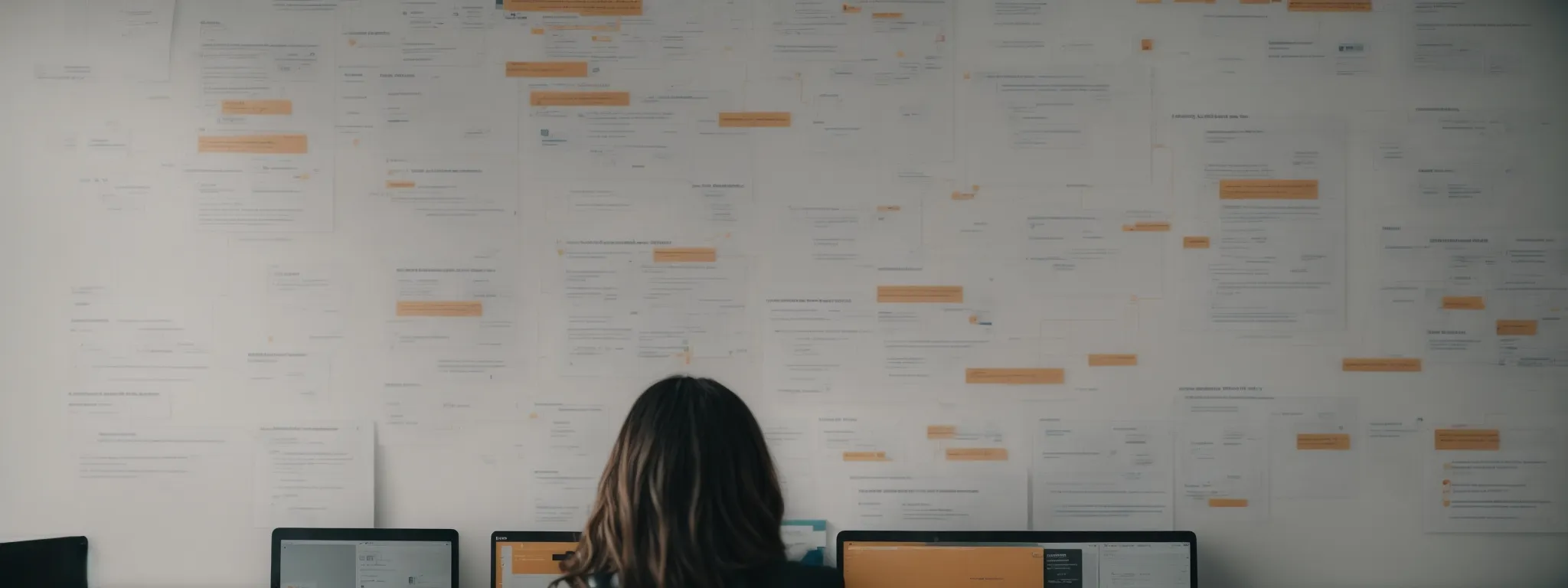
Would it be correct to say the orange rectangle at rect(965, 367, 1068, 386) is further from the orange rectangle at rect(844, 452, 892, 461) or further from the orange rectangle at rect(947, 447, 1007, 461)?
the orange rectangle at rect(844, 452, 892, 461)

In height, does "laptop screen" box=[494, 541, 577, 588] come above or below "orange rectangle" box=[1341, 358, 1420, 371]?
below

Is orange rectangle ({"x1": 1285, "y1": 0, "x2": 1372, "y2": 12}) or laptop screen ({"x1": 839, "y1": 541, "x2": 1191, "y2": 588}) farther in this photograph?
orange rectangle ({"x1": 1285, "y1": 0, "x2": 1372, "y2": 12})

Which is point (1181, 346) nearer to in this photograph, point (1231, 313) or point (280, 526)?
point (1231, 313)

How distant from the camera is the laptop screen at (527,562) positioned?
6.57ft

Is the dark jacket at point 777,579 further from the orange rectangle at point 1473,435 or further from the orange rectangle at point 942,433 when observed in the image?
the orange rectangle at point 1473,435

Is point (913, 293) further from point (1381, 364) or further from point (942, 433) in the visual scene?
point (1381, 364)

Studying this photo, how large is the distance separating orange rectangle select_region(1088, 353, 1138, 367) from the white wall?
0.02 metres

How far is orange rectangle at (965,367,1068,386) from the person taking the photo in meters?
2.13

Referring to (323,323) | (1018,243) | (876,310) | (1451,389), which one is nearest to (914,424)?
(876,310)

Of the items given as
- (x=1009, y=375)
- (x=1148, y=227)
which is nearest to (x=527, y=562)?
(x=1009, y=375)

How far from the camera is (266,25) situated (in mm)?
2156

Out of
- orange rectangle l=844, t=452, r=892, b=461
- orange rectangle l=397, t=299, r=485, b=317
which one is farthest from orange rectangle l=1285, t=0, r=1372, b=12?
orange rectangle l=397, t=299, r=485, b=317

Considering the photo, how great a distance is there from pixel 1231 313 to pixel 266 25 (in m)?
2.33

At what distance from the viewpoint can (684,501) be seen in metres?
1.27
